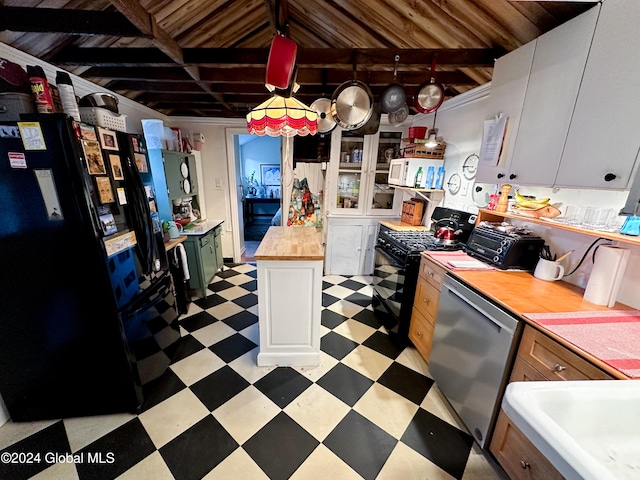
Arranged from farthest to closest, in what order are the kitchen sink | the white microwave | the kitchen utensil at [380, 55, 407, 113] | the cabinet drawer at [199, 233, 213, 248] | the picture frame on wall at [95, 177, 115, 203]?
the cabinet drawer at [199, 233, 213, 248] → the white microwave → the kitchen utensil at [380, 55, 407, 113] → the picture frame on wall at [95, 177, 115, 203] → the kitchen sink

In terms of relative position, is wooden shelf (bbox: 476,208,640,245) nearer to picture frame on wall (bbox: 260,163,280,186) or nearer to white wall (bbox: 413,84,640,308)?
white wall (bbox: 413,84,640,308)

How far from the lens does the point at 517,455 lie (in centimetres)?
113

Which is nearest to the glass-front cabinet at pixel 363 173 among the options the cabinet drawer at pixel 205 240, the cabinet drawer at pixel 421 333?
the cabinet drawer at pixel 205 240

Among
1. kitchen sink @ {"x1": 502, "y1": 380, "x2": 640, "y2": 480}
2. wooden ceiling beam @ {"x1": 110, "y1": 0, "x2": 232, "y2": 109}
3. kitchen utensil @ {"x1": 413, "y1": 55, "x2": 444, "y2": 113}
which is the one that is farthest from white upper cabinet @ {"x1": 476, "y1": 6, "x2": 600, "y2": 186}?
wooden ceiling beam @ {"x1": 110, "y1": 0, "x2": 232, "y2": 109}

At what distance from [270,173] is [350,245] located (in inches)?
178

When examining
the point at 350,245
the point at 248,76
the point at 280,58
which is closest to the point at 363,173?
the point at 350,245

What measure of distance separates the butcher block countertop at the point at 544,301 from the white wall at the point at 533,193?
0.08 metres

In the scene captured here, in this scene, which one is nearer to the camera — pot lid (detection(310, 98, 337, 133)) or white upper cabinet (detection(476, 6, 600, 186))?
white upper cabinet (detection(476, 6, 600, 186))

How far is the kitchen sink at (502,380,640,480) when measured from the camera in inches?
23.4

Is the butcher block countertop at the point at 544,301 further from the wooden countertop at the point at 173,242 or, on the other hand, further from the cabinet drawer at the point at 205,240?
the cabinet drawer at the point at 205,240

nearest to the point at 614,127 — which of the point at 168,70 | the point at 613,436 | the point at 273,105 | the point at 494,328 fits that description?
the point at 494,328

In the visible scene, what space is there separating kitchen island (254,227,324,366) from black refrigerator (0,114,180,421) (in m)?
0.74

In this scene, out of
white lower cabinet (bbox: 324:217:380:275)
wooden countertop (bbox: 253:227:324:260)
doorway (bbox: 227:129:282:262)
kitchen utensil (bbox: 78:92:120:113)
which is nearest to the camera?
kitchen utensil (bbox: 78:92:120:113)

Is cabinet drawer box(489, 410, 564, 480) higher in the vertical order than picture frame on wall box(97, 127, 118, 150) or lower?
lower
